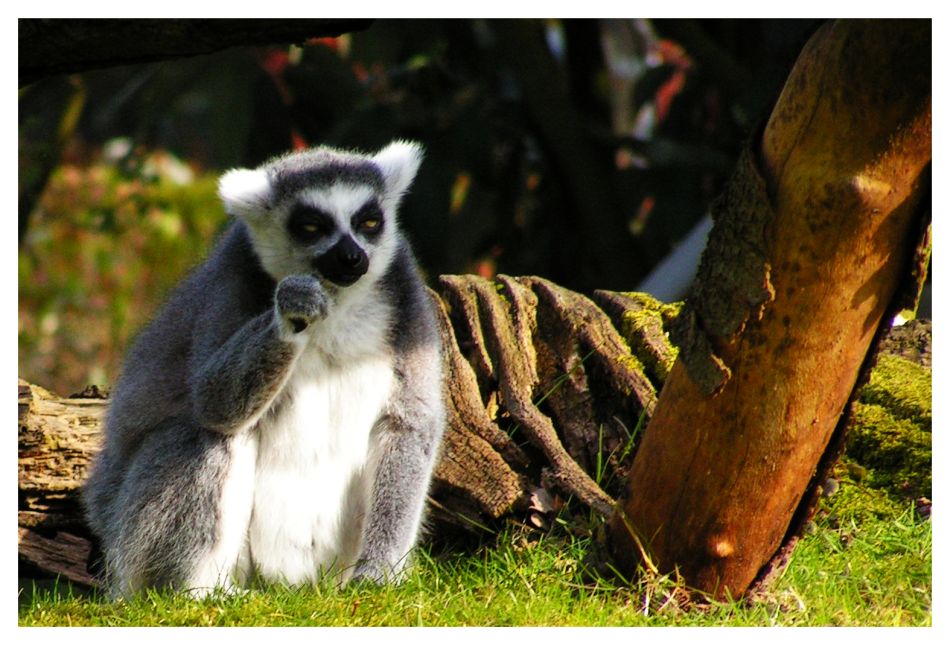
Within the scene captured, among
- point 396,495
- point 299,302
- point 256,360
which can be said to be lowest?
point 396,495

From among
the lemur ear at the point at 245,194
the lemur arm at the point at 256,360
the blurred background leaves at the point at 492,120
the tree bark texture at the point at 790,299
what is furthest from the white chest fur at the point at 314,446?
the blurred background leaves at the point at 492,120

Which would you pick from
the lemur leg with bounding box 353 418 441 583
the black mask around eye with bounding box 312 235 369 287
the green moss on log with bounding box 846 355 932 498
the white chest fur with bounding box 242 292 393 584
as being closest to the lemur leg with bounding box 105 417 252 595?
the white chest fur with bounding box 242 292 393 584

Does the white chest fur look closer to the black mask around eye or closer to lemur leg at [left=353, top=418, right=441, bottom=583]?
lemur leg at [left=353, top=418, right=441, bottom=583]

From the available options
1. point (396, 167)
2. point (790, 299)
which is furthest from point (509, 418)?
point (790, 299)

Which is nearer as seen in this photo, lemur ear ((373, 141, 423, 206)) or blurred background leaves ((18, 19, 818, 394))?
lemur ear ((373, 141, 423, 206))

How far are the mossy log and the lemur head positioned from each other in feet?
3.39

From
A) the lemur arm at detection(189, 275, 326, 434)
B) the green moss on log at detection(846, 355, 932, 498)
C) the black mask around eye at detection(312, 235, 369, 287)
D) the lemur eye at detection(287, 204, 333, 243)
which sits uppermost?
the lemur eye at detection(287, 204, 333, 243)

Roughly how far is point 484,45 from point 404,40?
0.98 m

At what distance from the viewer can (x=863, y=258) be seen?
3023mm

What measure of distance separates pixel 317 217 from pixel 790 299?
185 centimetres

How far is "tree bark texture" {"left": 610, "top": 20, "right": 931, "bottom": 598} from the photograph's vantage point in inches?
114

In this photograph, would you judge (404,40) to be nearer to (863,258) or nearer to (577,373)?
(577,373)

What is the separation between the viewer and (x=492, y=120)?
863cm

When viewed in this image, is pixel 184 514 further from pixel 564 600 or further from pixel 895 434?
pixel 895 434
